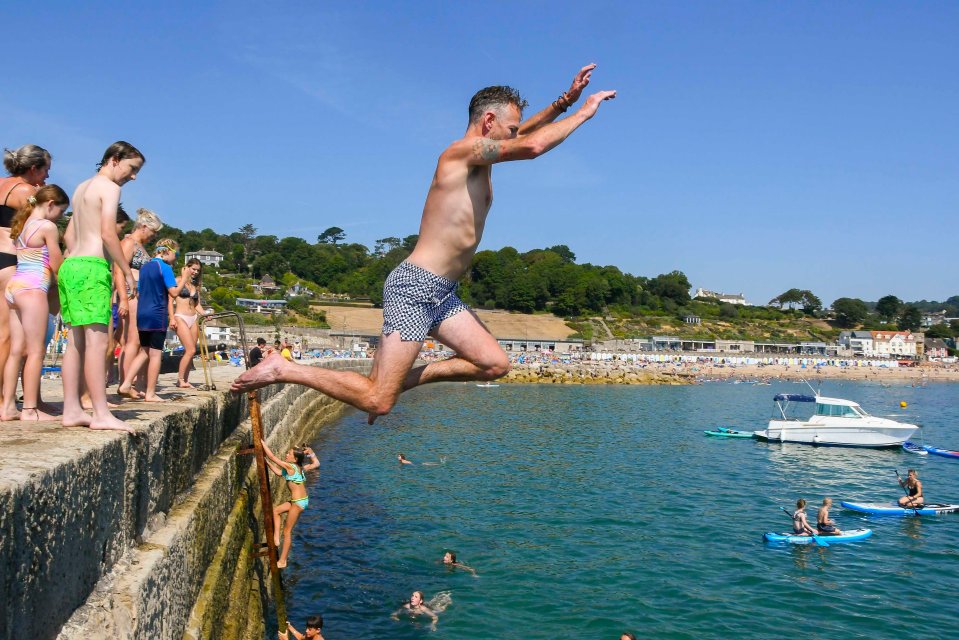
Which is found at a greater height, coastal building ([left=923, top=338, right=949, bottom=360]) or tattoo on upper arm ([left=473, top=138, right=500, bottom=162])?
tattoo on upper arm ([left=473, top=138, right=500, bottom=162])

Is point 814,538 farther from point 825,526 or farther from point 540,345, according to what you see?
point 540,345

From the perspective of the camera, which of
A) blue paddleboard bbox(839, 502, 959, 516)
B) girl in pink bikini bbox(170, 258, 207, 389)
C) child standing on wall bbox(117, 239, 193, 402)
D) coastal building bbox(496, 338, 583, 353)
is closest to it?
child standing on wall bbox(117, 239, 193, 402)

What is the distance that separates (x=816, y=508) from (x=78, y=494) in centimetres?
2383

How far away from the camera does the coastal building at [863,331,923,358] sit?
15788 centimetres

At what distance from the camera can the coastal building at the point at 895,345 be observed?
15788 centimetres

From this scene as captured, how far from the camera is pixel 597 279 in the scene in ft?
587

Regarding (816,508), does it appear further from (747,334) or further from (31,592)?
(747,334)

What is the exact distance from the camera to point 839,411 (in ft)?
127

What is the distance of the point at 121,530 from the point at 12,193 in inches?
128

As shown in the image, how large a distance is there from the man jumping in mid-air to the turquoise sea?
7681 millimetres

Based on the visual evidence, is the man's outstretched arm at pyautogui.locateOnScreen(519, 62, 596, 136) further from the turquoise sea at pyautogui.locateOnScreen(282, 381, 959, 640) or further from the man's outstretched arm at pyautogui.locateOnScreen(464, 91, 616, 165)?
the turquoise sea at pyautogui.locateOnScreen(282, 381, 959, 640)

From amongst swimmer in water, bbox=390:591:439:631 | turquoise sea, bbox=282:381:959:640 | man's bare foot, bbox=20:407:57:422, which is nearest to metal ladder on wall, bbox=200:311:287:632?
man's bare foot, bbox=20:407:57:422

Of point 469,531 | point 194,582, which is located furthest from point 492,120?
point 469,531

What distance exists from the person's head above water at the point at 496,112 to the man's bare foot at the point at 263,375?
2365mm
